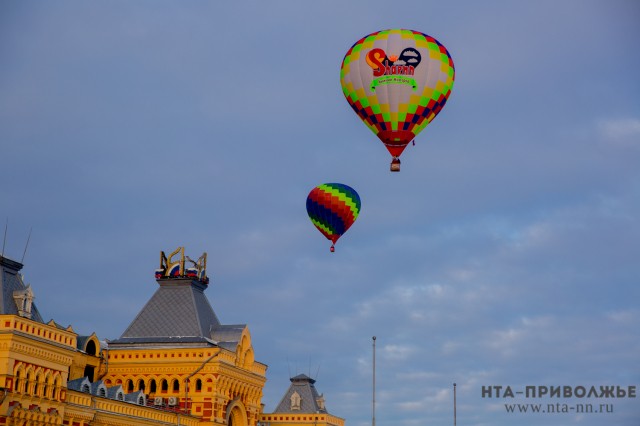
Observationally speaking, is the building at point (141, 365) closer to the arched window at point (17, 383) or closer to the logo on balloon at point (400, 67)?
the arched window at point (17, 383)

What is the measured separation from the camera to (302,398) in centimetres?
11500

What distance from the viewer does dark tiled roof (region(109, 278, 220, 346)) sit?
309ft

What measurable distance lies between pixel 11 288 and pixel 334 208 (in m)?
31.8

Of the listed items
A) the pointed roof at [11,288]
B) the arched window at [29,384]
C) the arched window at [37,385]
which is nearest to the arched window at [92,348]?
the pointed roof at [11,288]

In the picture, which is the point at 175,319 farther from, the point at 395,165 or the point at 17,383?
the point at 395,165

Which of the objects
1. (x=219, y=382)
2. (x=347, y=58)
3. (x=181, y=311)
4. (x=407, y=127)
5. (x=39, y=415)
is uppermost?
(x=347, y=58)

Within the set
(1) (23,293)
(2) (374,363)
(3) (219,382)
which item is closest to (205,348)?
(3) (219,382)

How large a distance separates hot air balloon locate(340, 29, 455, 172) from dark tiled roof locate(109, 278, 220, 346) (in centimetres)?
2903

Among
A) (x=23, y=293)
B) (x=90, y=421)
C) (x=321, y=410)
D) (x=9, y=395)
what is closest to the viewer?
(x=9, y=395)

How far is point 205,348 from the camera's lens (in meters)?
91.6

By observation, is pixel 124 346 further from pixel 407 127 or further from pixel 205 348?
pixel 407 127

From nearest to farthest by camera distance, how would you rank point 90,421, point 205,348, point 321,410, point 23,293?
point 23,293 < point 90,421 < point 205,348 < point 321,410

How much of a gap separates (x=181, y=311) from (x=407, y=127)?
32155mm

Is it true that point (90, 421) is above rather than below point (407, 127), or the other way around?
below
